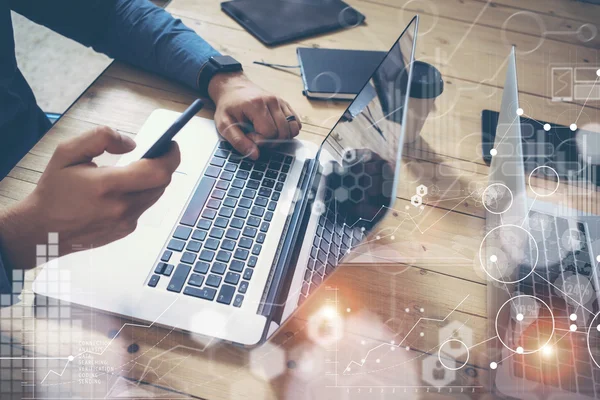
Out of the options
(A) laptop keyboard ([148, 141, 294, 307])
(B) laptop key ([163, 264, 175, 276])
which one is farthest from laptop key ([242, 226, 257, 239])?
(B) laptop key ([163, 264, 175, 276])

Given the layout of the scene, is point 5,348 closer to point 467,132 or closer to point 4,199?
point 4,199

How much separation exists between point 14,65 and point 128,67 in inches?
7.5

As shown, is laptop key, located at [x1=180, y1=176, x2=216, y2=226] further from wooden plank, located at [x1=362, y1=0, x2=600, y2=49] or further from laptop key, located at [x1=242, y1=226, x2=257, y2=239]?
wooden plank, located at [x1=362, y1=0, x2=600, y2=49]

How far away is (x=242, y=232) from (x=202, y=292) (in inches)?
4.1

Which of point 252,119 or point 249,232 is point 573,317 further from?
point 252,119

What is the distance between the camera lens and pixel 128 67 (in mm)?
862

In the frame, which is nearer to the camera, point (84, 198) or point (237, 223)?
point (84, 198)

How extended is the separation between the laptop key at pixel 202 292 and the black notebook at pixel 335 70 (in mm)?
421

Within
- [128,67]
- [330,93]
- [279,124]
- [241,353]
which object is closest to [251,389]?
[241,353]

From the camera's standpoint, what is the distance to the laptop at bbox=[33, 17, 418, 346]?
0.54 metres

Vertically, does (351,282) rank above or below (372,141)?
below
